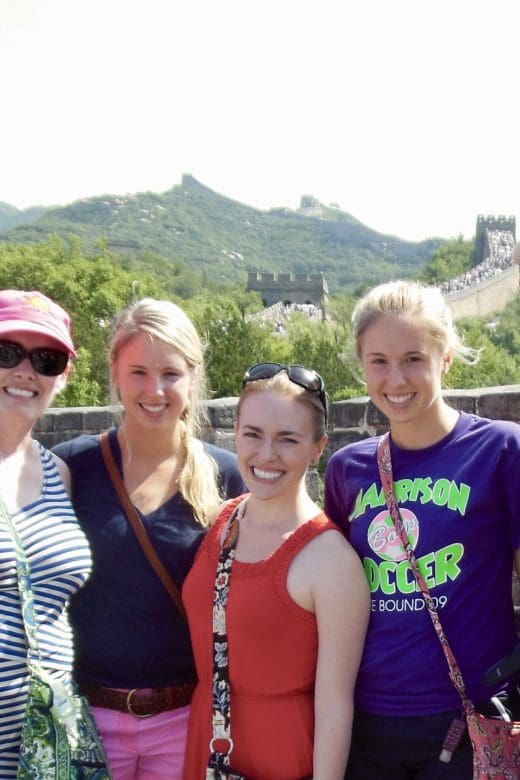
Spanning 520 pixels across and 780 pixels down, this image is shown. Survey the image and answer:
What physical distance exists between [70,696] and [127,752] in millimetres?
299

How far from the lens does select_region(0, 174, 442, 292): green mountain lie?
14125cm

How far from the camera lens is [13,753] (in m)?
2.46

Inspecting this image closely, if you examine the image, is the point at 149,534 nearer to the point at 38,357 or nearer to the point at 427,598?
the point at 38,357

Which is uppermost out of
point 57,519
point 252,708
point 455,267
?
point 455,267

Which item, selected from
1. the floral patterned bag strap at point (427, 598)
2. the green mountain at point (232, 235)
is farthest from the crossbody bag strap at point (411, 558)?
the green mountain at point (232, 235)

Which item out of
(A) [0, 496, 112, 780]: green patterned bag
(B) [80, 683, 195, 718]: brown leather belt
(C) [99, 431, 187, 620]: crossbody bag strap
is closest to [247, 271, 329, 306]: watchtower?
(C) [99, 431, 187, 620]: crossbody bag strap

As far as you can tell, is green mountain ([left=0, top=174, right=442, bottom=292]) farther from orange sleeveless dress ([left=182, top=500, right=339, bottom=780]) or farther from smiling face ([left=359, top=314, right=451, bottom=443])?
orange sleeveless dress ([left=182, top=500, right=339, bottom=780])

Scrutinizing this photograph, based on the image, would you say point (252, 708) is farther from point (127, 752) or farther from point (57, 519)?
point (57, 519)

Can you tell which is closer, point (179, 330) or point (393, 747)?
point (393, 747)

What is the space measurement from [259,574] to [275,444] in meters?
0.37

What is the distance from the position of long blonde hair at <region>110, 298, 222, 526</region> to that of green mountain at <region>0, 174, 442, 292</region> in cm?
11856

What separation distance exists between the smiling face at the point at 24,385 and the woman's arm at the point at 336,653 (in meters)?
0.98

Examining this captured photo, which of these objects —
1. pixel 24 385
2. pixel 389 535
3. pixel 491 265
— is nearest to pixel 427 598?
pixel 389 535

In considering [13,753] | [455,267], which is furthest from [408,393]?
[455,267]
